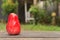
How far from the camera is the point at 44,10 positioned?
1831 cm

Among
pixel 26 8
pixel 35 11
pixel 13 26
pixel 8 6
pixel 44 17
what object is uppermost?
pixel 8 6

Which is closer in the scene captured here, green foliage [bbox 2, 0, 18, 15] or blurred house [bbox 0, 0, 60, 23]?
green foliage [bbox 2, 0, 18, 15]

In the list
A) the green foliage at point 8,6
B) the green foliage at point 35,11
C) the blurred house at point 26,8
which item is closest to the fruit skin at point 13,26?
the green foliage at point 35,11

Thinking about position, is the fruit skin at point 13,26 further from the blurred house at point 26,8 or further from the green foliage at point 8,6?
the blurred house at point 26,8

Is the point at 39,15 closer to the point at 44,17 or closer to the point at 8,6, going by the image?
the point at 44,17

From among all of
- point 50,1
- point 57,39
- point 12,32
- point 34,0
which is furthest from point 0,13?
point 57,39

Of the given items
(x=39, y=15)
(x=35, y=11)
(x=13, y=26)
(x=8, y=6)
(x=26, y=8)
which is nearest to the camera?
(x=13, y=26)

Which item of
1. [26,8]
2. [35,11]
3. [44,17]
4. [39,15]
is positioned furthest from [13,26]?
[26,8]

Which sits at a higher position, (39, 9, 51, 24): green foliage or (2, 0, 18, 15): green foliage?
(2, 0, 18, 15): green foliage

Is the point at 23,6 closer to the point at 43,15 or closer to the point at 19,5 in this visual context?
the point at 19,5

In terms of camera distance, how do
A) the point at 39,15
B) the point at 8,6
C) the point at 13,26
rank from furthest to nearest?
the point at 8,6 → the point at 39,15 → the point at 13,26

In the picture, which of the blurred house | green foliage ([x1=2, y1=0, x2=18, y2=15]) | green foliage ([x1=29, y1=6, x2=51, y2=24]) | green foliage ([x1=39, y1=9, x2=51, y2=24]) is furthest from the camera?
the blurred house

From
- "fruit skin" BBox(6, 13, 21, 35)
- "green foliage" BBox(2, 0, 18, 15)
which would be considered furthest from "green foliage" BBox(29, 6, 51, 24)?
"fruit skin" BBox(6, 13, 21, 35)

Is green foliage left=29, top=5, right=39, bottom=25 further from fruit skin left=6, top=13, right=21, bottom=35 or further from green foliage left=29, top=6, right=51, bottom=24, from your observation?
fruit skin left=6, top=13, right=21, bottom=35
